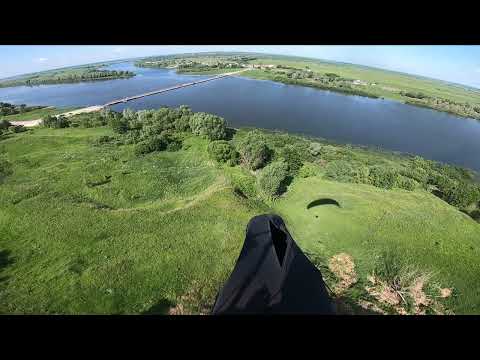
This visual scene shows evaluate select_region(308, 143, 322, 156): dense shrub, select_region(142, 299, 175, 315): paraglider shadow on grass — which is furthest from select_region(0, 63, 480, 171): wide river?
select_region(142, 299, 175, 315): paraglider shadow on grass

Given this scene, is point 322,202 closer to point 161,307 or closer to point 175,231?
point 175,231

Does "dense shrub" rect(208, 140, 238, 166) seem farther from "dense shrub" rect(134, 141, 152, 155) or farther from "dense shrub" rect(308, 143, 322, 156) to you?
"dense shrub" rect(308, 143, 322, 156)

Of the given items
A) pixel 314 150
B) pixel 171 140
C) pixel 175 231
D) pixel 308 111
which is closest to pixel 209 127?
pixel 171 140

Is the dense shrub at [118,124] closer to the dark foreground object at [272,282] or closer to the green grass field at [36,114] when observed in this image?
the green grass field at [36,114]

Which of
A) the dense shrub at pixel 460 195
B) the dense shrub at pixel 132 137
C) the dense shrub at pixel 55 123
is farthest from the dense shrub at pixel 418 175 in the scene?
the dense shrub at pixel 55 123
